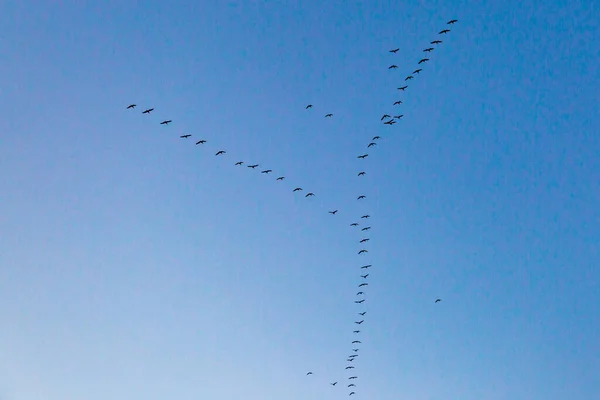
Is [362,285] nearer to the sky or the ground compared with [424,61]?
nearer to the ground

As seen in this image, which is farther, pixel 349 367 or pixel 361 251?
pixel 349 367

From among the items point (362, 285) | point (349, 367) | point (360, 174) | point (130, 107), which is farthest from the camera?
point (349, 367)

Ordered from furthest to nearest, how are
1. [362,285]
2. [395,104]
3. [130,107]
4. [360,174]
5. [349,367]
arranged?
[349,367] < [362,285] < [360,174] < [395,104] < [130,107]

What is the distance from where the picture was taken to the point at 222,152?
55844 millimetres

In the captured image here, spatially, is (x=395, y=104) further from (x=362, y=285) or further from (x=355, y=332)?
(x=355, y=332)

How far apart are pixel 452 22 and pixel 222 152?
2850 cm

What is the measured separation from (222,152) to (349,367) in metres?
35.1

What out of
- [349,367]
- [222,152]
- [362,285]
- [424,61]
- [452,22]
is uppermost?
[452,22]

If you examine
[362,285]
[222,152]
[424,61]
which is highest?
[424,61]

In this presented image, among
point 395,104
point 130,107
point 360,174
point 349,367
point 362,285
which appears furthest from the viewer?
point 349,367

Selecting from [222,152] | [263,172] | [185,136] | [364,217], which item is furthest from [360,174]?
[185,136]

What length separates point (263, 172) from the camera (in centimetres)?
5934

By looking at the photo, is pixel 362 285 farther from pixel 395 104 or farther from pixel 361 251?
pixel 395 104

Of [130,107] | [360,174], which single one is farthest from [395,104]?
[130,107]
